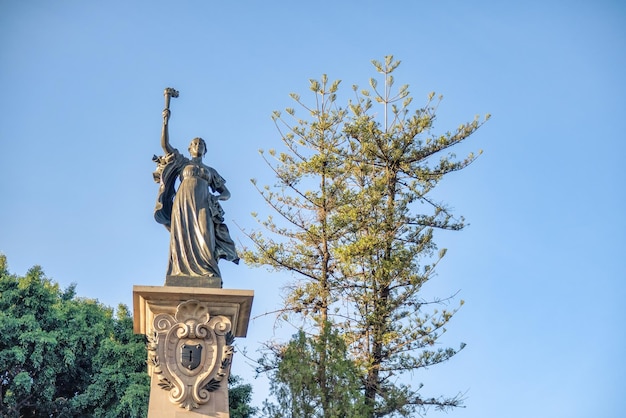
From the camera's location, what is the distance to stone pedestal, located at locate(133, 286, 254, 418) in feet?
31.1

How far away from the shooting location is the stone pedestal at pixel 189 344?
9.49 m

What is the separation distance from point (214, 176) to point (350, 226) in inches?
303

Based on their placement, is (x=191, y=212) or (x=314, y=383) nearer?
(x=191, y=212)

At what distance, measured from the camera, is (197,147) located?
11047 mm

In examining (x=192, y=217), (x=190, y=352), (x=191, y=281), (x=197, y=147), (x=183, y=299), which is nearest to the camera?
(x=190, y=352)

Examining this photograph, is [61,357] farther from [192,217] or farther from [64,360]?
[192,217]

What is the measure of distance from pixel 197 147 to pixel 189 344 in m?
2.50

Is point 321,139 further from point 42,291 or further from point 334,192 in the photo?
point 42,291

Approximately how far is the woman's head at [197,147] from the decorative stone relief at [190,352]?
202 centimetres

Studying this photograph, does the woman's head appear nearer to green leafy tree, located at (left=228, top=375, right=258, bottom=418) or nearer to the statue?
the statue

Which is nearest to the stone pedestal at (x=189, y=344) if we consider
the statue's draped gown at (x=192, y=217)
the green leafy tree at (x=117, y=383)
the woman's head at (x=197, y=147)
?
the statue's draped gown at (x=192, y=217)

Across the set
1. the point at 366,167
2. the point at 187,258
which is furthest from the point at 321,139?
the point at 187,258

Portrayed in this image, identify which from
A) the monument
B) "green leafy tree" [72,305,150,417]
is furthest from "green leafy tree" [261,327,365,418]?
"green leafy tree" [72,305,150,417]

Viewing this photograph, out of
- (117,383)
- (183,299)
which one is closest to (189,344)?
(183,299)
